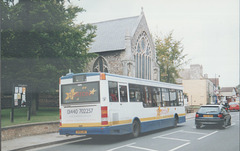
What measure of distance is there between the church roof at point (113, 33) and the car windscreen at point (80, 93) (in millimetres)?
23156

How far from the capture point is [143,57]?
1506 inches

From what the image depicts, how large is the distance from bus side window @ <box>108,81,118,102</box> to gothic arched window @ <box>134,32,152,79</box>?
2478 cm

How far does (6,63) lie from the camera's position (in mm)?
18625

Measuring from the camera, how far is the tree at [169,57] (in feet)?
139

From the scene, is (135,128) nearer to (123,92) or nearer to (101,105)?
(123,92)

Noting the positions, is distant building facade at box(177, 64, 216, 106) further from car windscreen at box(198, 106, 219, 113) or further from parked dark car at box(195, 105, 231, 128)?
parked dark car at box(195, 105, 231, 128)

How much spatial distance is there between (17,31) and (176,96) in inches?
462

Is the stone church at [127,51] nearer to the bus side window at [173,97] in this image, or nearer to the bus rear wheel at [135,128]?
the bus side window at [173,97]

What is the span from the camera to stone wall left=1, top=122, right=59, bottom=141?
12.2m

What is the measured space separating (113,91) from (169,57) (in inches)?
1269

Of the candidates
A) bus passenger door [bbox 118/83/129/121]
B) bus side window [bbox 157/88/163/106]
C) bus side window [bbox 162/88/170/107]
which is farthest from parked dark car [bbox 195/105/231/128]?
bus passenger door [bbox 118/83/129/121]

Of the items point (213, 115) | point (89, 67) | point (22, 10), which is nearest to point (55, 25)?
point (22, 10)

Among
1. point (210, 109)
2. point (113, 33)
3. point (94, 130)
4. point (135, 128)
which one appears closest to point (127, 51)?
point (113, 33)

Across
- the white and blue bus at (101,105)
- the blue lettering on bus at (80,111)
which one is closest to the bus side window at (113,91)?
the white and blue bus at (101,105)
